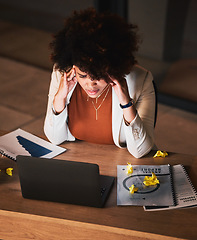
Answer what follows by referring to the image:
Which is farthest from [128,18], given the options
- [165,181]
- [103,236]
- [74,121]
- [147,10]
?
[103,236]

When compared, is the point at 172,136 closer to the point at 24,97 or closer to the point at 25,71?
the point at 24,97

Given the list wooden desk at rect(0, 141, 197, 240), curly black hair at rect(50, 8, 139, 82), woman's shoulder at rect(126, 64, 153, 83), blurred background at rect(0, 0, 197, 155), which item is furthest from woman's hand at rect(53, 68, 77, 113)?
blurred background at rect(0, 0, 197, 155)

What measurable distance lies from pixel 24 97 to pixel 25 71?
2.43 ft

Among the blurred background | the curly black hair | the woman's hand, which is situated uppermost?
the curly black hair

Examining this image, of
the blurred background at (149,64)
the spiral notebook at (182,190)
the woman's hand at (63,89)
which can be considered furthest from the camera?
the blurred background at (149,64)

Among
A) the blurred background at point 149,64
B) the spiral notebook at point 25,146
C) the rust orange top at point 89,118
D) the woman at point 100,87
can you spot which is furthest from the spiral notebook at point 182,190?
the blurred background at point 149,64

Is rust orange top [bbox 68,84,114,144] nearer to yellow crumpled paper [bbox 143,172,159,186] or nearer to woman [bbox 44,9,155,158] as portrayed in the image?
woman [bbox 44,9,155,158]

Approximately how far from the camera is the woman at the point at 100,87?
1869 millimetres

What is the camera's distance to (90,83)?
2002mm

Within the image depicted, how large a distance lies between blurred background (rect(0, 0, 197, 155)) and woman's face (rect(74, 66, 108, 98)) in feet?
5.35

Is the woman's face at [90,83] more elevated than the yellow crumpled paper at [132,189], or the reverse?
the woman's face at [90,83]

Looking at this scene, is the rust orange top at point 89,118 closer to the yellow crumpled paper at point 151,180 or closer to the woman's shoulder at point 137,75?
the woman's shoulder at point 137,75

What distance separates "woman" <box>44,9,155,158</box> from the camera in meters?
1.87

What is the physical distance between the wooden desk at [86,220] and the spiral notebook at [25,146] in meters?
0.16
